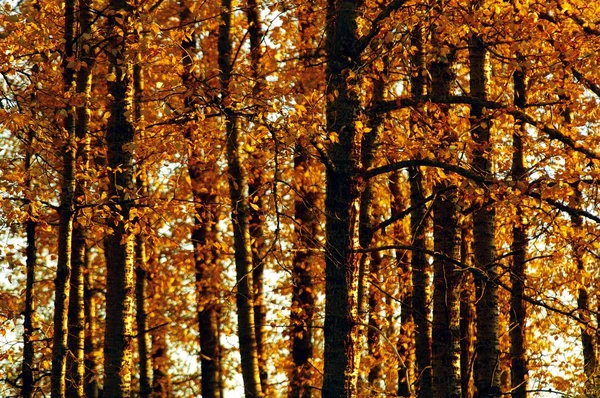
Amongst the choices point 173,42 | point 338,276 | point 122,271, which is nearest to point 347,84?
point 338,276

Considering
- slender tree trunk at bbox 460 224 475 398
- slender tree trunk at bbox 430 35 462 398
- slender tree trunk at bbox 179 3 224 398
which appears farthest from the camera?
slender tree trunk at bbox 179 3 224 398

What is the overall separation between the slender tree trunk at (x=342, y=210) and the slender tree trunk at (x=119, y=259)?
300 cm

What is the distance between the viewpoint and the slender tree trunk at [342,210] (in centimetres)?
829

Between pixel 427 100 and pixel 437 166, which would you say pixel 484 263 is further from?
pixel 437 166

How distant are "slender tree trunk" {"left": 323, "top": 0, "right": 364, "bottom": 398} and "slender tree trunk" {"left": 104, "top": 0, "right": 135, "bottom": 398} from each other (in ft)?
9.83

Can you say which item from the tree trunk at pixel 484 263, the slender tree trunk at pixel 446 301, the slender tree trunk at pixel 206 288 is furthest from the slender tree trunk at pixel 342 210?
the slender tree trunk at pixel 206 288

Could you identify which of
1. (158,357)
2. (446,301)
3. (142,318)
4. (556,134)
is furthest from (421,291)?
(158,357)

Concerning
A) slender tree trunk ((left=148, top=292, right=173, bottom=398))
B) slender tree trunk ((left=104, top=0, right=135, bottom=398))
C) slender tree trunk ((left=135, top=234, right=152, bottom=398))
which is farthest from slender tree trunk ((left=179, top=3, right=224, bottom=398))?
slender tree trunk ((left=104, top=0, right=135, bottom=398))

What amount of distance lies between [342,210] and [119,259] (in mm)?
3480

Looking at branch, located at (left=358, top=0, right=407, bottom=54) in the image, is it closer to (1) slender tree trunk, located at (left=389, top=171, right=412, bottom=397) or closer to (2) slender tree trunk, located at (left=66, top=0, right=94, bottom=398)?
(2) slender tree trunk, located at (left=66, top=0, right=94, bottom=398)

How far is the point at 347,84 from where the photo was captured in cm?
863

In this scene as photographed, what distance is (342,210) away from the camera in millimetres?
8516

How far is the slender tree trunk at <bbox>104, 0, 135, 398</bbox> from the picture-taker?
10.5 metres

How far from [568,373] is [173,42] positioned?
16.3m
